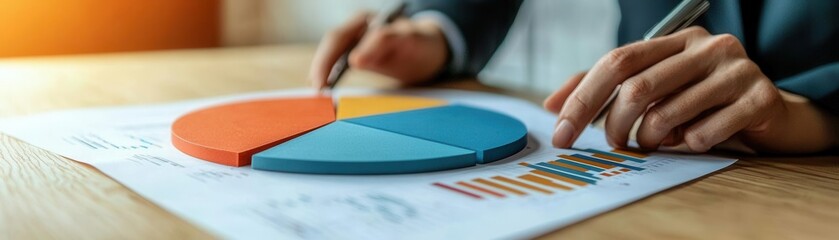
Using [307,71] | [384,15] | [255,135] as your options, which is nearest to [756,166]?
[255,135]

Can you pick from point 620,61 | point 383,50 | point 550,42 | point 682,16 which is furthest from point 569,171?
point 550,42

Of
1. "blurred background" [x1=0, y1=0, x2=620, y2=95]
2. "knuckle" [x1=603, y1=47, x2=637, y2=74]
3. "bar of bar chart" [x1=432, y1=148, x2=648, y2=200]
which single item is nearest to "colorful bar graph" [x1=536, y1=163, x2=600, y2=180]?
"bar of bar chart" [x1=432, y1=148, x2=648, y2=200]

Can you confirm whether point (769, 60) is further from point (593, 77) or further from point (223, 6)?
point (223, 6)

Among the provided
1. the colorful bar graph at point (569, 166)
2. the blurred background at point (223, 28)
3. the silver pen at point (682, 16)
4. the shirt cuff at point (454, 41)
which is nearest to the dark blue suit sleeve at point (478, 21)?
the shirt cuff at point (454, 41)

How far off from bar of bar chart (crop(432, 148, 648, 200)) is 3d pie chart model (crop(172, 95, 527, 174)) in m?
0.04

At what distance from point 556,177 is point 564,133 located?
9cm

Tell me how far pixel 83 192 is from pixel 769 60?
57 cm

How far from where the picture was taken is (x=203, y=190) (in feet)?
1.59

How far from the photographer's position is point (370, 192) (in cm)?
48

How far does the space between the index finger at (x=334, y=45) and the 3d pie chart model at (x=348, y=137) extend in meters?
0.20

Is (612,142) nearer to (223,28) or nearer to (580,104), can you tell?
(580,104)

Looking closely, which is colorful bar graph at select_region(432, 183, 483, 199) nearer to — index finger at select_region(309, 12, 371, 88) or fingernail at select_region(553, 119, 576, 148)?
fingernail at select_region(553, 119, 576, 148)

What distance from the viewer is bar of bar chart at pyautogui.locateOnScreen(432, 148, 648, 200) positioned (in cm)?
49

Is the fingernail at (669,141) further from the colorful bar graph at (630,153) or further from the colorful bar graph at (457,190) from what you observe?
the colorful bar graph at (457,190)
